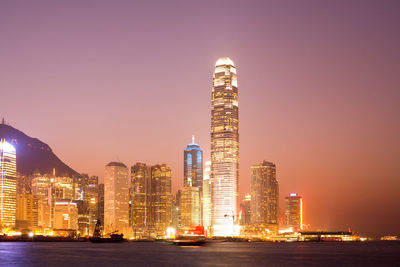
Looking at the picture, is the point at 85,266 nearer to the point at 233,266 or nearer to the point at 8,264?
the point at 8,264

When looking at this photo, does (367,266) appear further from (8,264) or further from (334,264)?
(8,264)

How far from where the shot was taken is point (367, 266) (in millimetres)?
120625

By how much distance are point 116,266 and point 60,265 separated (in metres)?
12.3

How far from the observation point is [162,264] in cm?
12212

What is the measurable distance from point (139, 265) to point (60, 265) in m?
16.4

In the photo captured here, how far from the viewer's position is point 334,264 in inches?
4926

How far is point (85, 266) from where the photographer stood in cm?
11469

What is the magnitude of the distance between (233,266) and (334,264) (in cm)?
2403

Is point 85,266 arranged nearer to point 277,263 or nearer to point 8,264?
point 8,264

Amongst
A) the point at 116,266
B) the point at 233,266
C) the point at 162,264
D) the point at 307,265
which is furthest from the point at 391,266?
the point at 116,266

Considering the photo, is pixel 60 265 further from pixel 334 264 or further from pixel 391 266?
pixel 391 266

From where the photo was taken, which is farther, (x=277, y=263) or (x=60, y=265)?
(x=277, y=263)

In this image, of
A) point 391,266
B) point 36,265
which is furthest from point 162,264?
point 391,266

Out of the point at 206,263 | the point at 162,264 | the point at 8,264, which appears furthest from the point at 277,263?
the point at 8,264
